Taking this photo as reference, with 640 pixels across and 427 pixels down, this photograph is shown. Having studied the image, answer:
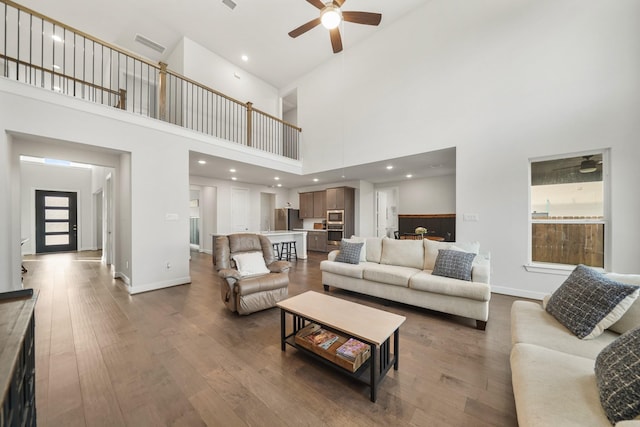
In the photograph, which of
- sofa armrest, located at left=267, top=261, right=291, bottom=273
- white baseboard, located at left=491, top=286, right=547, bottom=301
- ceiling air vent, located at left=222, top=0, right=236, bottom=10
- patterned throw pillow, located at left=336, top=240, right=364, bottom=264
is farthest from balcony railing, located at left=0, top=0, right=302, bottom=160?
white baseboard, located at left=491, top=286, right=547, bottom=301

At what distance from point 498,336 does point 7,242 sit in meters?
6.06

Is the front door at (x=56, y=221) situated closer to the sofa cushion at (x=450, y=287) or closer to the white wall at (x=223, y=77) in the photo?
the white wall at (x=223, y=77)

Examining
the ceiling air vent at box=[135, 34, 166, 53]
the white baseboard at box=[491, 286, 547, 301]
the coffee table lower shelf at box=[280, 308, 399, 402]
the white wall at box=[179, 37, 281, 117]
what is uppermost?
the ceiling air vent at box=[135, 34, 166, 53]

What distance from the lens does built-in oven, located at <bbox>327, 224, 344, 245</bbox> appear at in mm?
7730

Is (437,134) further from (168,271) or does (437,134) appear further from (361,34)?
(168,271)

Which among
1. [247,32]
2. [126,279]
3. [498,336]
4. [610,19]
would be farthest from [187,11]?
[498,336]

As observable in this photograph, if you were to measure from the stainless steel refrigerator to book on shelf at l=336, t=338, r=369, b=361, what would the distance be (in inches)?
278

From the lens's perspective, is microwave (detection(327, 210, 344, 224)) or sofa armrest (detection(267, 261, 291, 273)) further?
microwave (detection(327, 210, 344, 224))

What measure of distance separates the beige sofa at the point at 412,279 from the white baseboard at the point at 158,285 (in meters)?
2.62

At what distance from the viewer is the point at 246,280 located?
2895mm

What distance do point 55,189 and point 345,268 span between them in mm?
10556

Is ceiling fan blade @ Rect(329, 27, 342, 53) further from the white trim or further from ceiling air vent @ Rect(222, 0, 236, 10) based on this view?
the white trim

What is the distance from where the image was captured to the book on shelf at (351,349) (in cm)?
177

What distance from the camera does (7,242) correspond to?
301cm
